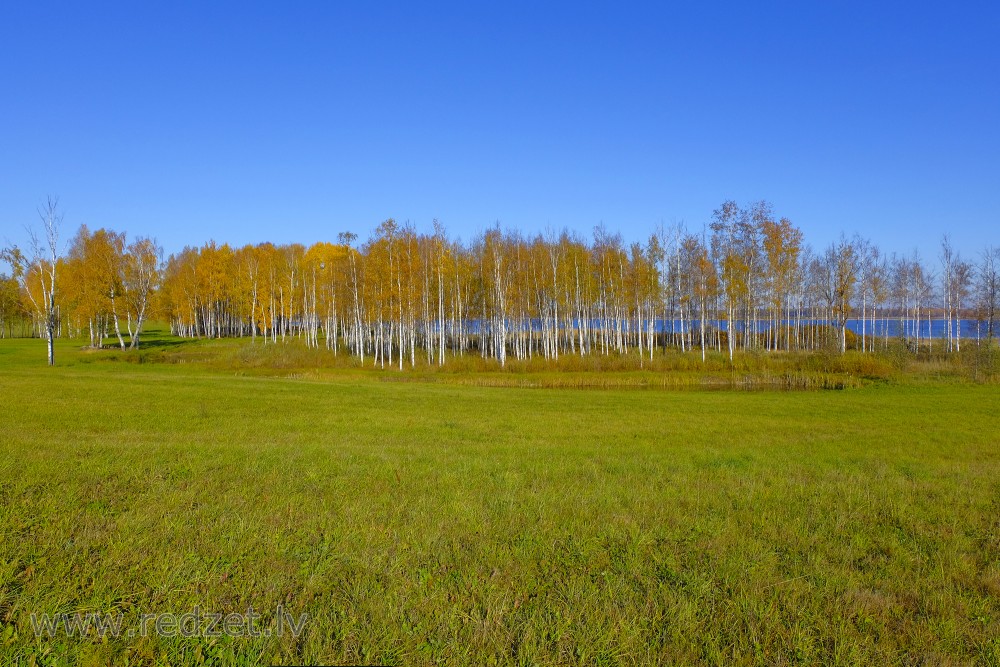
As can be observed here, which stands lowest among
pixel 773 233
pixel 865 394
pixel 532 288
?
pixel 865 394

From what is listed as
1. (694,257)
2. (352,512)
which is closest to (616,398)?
(352,512)

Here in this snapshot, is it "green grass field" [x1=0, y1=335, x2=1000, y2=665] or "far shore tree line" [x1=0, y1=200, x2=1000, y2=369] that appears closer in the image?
"green grass field" [x1=0, y1=335, x2=1000, y2=665]

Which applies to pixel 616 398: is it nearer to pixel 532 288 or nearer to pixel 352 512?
pixel 352 512

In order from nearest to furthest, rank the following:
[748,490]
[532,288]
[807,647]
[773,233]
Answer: [807,647], [748,490], [773,233], [532,288]

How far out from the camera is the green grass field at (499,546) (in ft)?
14.2

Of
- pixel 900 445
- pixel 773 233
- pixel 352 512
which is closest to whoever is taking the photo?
pixel 352 512

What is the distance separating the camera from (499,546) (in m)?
6.18

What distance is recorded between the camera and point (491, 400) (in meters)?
23.4

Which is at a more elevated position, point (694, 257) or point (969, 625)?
point (694, 257)

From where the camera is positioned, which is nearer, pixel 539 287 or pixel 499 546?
pixel 499 546

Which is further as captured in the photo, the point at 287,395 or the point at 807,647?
the point at 287,395

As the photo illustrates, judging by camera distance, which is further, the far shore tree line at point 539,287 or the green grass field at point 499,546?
the far shore tree line at point 539,287

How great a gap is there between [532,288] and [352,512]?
5170cm

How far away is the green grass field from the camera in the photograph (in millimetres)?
4336
